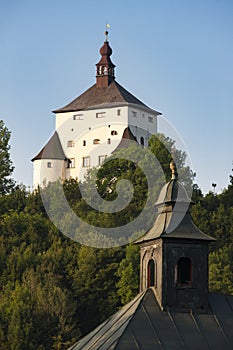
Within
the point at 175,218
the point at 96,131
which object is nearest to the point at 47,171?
the point at 96,131

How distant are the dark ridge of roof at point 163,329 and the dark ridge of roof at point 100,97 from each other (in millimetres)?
74069

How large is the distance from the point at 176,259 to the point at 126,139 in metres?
67.1

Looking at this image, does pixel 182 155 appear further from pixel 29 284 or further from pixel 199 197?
pixel 29 284

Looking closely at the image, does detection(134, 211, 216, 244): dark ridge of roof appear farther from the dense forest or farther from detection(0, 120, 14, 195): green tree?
detection(0, 120, 14, 195): green tree

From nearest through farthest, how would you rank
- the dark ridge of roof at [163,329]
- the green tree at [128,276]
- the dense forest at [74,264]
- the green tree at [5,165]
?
the dark ridge of roof at [163,329] < the dense forest at [74,264] < the green tree at [128,276] < the green tree at [5,165]

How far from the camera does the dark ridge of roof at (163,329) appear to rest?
3988 centimetres

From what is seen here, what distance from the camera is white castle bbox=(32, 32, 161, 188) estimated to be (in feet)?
363

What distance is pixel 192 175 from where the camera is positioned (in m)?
92.3

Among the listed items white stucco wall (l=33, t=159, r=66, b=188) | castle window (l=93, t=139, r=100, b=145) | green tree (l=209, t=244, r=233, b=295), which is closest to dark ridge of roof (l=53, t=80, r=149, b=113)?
castle window (l=93, t=139, r=100, b=145)

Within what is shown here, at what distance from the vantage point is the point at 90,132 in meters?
114

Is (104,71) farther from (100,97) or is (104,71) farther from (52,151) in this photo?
(52,151)

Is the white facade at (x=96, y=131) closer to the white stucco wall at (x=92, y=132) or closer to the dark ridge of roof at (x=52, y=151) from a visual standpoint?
the white stucco wall at (x=92, y=132)

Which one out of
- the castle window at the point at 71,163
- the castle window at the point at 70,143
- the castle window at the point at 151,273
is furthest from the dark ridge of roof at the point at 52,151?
the castle window at the point at 151,273

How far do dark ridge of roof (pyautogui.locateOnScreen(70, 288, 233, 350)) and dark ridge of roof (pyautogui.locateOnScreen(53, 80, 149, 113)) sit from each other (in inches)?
2916
